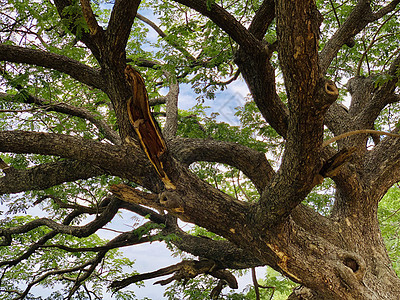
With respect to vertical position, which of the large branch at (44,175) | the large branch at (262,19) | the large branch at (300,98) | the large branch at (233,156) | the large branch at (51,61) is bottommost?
the large branch at (300,98)

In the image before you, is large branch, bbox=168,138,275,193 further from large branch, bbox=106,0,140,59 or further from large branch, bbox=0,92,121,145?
large branch, bbox=106,0,140,59

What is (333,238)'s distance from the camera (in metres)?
4.52

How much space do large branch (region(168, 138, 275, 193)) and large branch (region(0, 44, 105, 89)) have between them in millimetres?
1342

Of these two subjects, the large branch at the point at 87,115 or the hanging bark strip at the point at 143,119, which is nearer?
the hanging bark strip at the point at 143,119

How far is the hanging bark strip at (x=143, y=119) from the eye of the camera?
2.59 metres

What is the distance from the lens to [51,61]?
4.12 meters

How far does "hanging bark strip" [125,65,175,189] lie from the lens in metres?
2.59

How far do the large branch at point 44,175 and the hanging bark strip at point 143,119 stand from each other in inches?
54.9

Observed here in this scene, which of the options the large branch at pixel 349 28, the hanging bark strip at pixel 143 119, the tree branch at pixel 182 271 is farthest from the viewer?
the tree branch at pixel 182 271

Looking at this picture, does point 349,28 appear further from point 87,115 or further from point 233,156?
point 87,115

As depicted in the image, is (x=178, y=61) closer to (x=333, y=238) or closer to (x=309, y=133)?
(x=309, y=133)

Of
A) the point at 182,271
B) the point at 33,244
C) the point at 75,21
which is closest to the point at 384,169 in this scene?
the point at 182,271

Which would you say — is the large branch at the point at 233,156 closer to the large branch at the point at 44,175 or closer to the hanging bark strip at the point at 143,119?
the large branch at the point at 44,175

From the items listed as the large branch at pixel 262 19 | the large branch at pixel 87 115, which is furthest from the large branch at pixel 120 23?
the large branch at pixel 87 115
